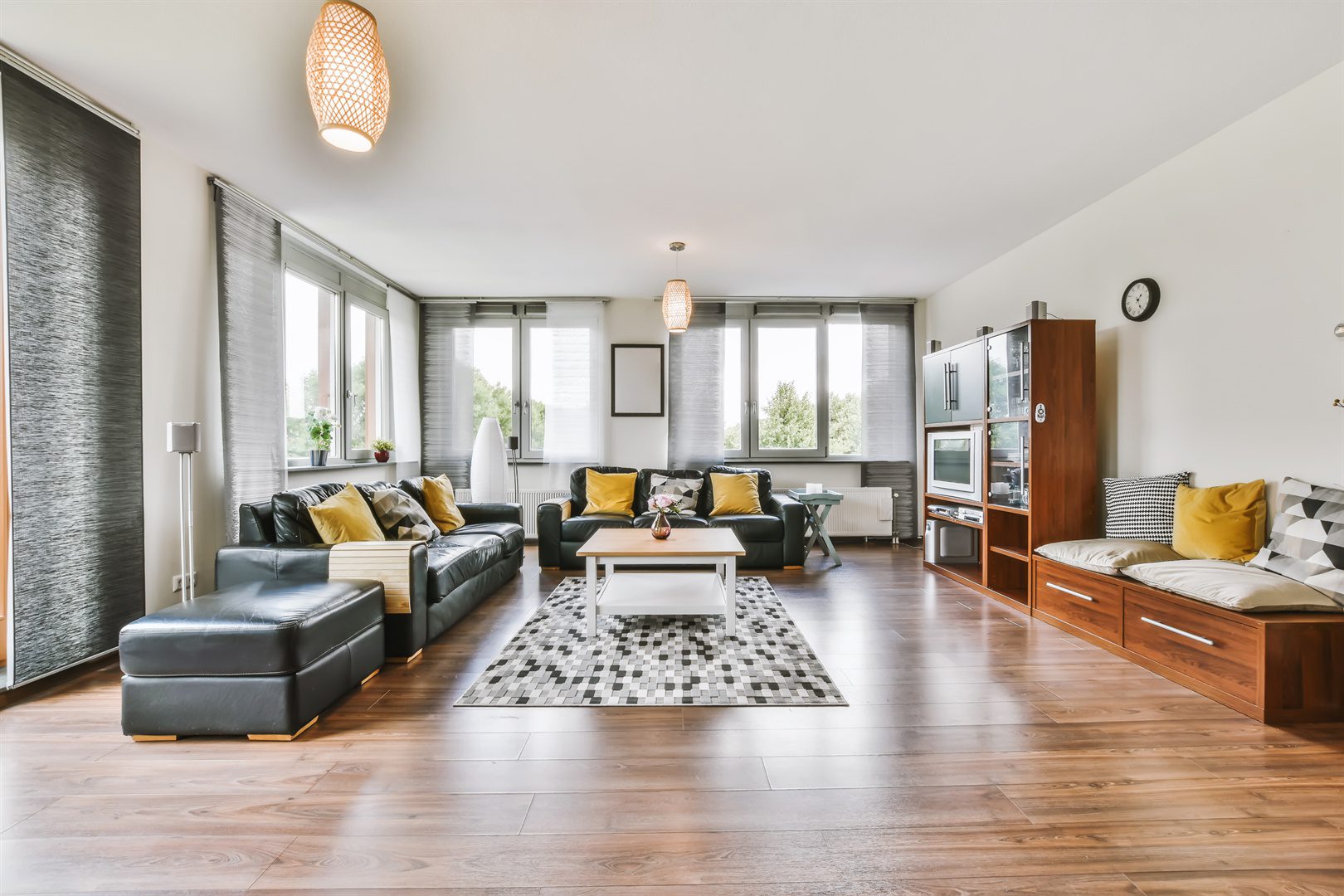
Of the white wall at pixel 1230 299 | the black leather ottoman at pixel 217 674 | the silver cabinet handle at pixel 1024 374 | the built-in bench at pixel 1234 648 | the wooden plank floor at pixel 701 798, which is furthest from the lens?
the silver cabinet handle at pixel 1024 374

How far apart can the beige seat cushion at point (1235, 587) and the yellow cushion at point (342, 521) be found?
161 inches

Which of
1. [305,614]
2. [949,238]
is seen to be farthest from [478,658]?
[949,238]

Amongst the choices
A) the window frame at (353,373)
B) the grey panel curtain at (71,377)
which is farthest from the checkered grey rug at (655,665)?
the window frame at (353,373)

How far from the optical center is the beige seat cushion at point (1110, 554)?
294cm

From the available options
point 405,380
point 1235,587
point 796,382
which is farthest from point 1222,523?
point 405,380

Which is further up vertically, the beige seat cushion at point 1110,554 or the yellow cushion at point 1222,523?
the yellow cushion at point 1222,523

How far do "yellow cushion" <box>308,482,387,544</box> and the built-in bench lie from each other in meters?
4.08

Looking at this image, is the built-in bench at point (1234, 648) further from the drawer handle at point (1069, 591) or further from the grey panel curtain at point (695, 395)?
the grey panel curtain at point (695, 395)

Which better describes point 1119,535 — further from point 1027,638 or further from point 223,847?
point 223,847

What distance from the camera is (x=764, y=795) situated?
69.2 inches

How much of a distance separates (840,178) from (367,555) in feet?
10.9

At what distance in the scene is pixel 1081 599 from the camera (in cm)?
320

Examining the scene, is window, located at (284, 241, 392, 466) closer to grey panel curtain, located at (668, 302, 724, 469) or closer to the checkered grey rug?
the checkered grey rug

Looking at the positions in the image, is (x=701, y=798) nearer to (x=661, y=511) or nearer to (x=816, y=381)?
(x=661, y=511)
